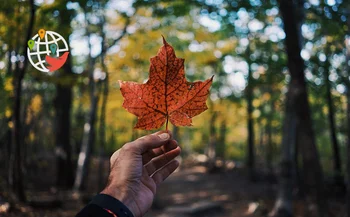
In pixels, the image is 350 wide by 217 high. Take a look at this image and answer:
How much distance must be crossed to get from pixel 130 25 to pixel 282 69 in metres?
4.43

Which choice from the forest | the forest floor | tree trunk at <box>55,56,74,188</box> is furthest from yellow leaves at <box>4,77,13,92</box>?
tree trunk at <box>55,56,74,188</box>

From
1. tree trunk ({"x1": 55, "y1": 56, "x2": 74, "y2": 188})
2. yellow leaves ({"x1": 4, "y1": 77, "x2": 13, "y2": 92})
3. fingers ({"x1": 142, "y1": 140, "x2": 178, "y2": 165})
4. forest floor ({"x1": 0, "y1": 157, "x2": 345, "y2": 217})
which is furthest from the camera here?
tree trunk ({"x1": 55, "y1": 56, "x2": 74, "y2": 188})

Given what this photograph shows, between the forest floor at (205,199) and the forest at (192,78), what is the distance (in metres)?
0.04

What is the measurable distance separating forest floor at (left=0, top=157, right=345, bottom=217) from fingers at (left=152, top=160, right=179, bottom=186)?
15.7 ft

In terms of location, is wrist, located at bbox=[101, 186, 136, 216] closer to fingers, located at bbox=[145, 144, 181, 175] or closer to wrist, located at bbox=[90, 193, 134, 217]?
wrist, located at bbox=[90, 193, 134, 217]

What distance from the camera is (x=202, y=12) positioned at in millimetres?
6238

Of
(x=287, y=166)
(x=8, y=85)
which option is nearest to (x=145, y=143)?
(x=8, y=85)

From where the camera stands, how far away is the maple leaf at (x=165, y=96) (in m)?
1.21

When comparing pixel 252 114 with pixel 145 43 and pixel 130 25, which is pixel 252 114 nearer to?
pixel 145 43

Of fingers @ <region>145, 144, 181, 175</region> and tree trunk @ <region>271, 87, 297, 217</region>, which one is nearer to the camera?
fingers @ <region>145, 144, 181, 175</region>

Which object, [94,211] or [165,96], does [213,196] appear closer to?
[165,96]

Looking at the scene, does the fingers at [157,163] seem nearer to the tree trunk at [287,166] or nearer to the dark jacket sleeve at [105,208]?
the dark jacket sleeve at [105,208]

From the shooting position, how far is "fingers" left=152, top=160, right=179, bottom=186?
1406 millimetres

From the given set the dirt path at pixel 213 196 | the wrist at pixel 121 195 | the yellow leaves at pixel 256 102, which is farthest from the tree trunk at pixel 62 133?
the yellow leaves at pixel 256 102
